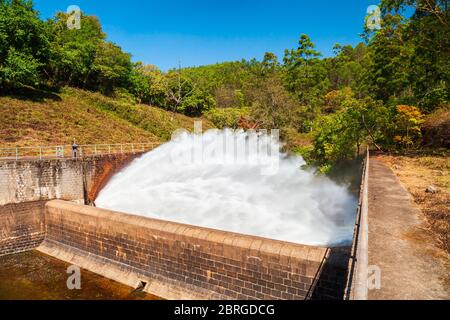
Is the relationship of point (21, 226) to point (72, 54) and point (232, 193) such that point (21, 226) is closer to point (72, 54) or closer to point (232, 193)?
point (232, 193)


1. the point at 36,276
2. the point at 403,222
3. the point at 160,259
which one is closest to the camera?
the point at 403,222

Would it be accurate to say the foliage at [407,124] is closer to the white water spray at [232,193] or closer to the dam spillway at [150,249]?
the white water spray at [232,193]

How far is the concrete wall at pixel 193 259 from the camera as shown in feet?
24.6

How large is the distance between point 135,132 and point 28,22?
13.4 meters

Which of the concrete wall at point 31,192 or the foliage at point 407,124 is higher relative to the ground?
the foliage at point 407,124

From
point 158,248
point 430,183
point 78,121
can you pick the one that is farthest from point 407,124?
point 78,121

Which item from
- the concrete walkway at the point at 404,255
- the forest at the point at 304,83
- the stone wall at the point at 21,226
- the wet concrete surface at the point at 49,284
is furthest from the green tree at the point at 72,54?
the concrete walkway at the point at 404,255

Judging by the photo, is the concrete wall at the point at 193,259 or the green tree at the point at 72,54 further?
the green tree at the point at 72,54

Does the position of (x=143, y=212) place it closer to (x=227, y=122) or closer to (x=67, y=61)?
(x=67, y=61)

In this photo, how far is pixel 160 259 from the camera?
10008 millimetres

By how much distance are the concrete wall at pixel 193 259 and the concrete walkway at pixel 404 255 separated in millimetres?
1397
